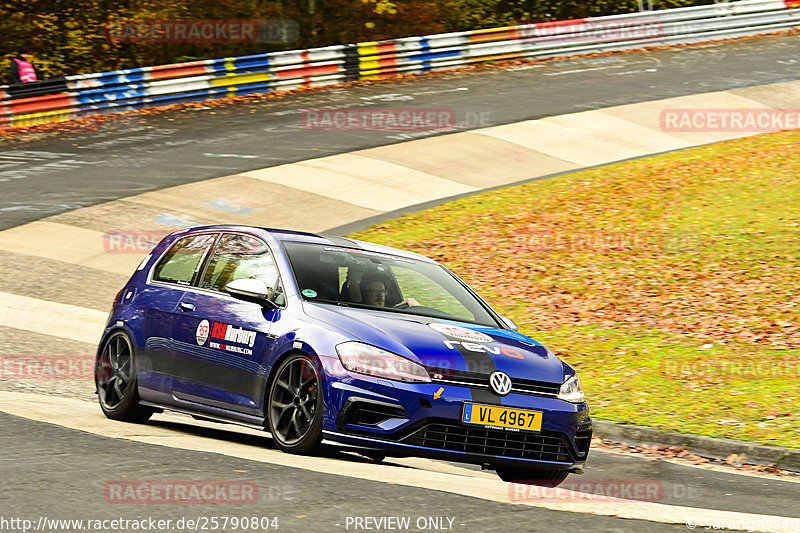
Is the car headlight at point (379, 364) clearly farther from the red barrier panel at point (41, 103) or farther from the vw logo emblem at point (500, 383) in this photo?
the red barrier panel at point (41, 103)

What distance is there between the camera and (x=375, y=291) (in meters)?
8.38

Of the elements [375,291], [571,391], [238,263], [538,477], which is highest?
Result: [238,263]

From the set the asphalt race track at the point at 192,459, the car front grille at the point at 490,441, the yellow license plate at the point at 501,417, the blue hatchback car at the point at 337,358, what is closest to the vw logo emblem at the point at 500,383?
the blue hatchback car at the point at 337,358

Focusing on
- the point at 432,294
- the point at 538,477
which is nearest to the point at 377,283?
the point at 432,294

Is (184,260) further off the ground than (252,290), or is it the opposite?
(252,290)

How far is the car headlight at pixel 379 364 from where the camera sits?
23.8 ft

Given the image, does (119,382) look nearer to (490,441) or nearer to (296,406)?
(296,406)

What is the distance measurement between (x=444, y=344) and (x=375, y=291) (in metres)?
1.04

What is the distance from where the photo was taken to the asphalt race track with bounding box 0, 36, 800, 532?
19.6ft

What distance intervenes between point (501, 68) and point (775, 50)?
8053mm

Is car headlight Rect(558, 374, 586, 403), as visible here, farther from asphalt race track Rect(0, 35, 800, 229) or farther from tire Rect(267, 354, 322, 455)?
asphalt race track Rect(0, 35, 800, 229)

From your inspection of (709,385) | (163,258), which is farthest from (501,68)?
(163,258)

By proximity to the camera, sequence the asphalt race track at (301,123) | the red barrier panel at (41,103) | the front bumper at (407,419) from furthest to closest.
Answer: the red barrier panel at (41,103) → the asphalt race track at (301,123) → the front bumper at (407,419)

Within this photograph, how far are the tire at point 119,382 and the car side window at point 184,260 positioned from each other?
2.04ft
